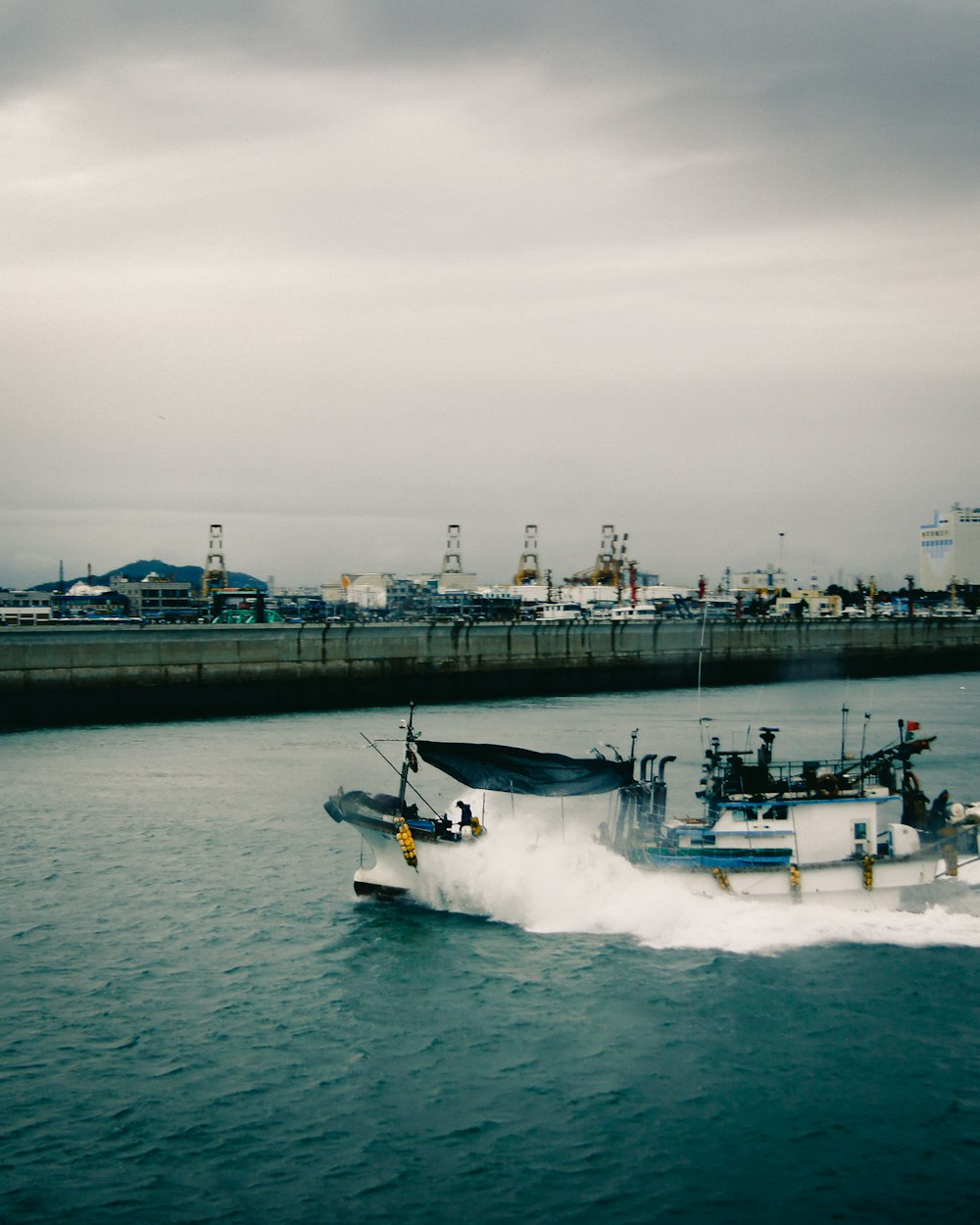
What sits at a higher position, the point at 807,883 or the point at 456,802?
the point at 456,802

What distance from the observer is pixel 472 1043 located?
1975 cm

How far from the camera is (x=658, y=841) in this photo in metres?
26.0

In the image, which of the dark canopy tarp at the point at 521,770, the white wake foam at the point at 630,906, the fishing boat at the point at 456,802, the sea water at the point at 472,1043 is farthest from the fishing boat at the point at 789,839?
the fishing boat at the point at 456,802

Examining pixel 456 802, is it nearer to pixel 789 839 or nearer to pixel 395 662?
pixel 789 839

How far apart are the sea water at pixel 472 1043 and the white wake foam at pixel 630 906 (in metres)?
0.06

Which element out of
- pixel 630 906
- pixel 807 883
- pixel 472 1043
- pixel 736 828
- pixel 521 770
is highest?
pixel 521 770

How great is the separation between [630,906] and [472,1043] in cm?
666

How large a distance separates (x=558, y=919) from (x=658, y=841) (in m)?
2.83

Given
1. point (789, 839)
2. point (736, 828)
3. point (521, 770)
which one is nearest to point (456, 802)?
point (521, 770)

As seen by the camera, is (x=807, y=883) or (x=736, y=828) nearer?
(x=807, y=883)

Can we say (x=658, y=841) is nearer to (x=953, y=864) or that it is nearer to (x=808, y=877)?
(x=808, y=877)

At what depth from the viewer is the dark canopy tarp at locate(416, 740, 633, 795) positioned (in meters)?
26.9

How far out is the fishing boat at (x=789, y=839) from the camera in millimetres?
25375

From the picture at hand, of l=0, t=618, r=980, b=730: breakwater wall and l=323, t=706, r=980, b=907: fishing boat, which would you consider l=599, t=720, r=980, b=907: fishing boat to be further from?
l=0, t=618, r=980, b=730: breakwater wall
